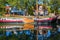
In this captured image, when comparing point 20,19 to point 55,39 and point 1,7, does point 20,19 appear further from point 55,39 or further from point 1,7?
point 55,39

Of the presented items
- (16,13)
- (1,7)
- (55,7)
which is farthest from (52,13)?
(1,7)

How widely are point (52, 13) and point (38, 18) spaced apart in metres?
1.24

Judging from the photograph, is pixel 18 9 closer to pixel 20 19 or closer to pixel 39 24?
pixel 20 19

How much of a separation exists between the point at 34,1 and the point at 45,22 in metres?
1.64

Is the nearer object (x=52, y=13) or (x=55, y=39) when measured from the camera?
(x=55, y=39)

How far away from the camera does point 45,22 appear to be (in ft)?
49.9

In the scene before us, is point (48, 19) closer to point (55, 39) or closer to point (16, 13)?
point (16, 13)

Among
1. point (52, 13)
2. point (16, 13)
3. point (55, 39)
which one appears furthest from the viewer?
point (52, 13)

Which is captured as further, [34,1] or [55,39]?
[34,1]

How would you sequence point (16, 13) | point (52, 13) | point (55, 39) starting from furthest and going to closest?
point (52, 13) → point (16, 13) → point (55, 39)

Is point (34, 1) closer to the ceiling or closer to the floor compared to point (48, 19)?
closer to the ceiling

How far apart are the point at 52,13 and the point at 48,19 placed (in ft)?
2.54

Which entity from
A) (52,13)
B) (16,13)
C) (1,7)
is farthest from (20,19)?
(52,13)

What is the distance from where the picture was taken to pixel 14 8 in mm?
15047
